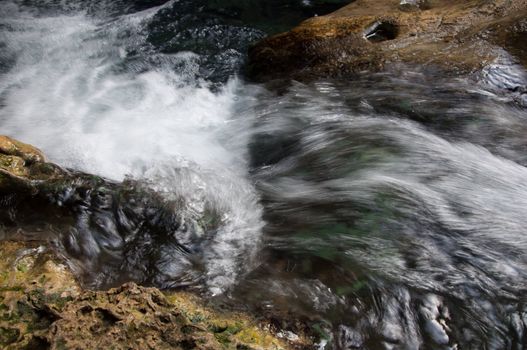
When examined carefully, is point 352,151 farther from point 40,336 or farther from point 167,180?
point 40,336

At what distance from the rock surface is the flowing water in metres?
0.19

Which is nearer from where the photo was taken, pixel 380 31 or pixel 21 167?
pixel 21 167

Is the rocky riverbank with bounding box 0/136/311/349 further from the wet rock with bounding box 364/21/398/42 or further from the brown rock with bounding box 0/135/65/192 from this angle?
the wet rock with bounding box 364/21/398/42

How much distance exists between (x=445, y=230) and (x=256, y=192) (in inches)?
60.3

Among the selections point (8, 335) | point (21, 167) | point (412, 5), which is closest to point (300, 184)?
point (21, 167)

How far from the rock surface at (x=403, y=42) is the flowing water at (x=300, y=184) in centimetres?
19

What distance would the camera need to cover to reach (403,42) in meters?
5.24

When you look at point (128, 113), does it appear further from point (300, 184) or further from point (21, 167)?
point (300, 184)

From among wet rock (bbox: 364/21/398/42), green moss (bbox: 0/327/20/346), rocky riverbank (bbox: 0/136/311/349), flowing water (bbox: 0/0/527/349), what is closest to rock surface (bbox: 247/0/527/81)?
wet rock (bbox: 364/21/398/42)

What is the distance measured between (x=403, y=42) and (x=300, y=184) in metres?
2.28

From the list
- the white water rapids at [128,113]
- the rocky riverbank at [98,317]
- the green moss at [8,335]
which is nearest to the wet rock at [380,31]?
the white water rapids at [128,113]

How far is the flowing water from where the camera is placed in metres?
2.94

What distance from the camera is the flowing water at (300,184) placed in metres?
2.94

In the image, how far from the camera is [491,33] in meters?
5.02
